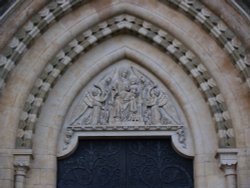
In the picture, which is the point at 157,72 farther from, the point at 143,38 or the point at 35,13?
the point at 35,13

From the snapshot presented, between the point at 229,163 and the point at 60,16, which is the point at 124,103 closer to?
the point at 60,16

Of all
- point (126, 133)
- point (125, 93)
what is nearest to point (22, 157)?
point (126, 133)

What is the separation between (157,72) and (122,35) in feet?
2.88

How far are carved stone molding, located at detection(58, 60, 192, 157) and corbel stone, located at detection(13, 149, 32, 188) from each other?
25.8 inches

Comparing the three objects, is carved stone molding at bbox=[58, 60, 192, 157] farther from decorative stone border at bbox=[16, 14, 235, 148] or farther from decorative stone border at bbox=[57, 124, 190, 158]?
decorative stone border at bbox=[16, 14, 235, 148]

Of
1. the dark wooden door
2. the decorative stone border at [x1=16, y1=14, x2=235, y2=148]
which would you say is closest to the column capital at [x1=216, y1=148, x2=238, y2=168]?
the decorative stone border at [x1=16, y1=14, x2=235, y2=148]

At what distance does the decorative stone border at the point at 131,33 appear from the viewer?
36.2ft

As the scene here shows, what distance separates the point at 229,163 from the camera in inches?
427

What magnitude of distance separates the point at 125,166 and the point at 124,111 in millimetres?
897

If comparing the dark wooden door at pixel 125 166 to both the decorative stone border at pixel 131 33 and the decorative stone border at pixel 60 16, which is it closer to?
the decorative stone border at pixel 131 33

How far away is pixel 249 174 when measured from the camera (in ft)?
35.3

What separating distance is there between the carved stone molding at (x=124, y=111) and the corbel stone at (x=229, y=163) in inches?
26.0

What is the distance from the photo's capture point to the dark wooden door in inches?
449

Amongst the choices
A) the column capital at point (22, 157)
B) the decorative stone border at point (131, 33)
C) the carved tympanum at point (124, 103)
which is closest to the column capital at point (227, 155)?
the decorative stone border at point (131, 33)
